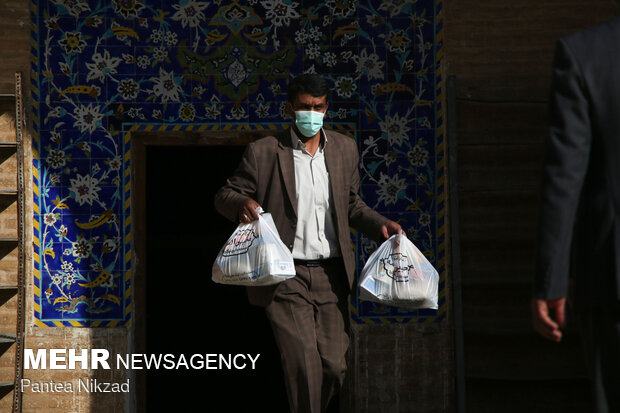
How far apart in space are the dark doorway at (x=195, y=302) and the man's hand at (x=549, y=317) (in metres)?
4.64

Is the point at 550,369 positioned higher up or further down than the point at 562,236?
further down

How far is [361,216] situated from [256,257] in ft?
2.16

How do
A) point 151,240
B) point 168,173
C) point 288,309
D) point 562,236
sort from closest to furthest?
point 562,236
point 288,309
point 168,173
point 151,240

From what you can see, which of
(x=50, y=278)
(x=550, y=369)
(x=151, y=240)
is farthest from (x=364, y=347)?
(x=151, y=240)

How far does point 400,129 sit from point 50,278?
259 cm

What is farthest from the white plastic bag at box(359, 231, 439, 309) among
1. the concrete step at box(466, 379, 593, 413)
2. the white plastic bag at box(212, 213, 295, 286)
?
the concrete step at box(466, 379, 593, 413)

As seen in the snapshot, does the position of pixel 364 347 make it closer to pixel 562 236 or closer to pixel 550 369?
pixel 550 369

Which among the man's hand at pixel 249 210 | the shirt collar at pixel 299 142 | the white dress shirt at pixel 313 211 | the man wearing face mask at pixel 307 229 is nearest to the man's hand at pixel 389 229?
the man wearing face mask at pixel 307 229

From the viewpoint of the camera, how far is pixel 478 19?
5922 millimetres

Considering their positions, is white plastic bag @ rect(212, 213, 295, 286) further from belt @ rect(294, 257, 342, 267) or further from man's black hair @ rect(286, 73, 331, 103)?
man's black hair @ rect(286, 73, 331, 103)

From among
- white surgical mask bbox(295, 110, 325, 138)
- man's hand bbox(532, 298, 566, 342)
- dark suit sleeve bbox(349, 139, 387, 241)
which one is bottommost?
man's hand bbox(532, 298, 566, 342)

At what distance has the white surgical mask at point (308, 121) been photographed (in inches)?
167

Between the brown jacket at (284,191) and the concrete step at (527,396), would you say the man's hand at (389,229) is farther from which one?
the concrete step at (527,396)

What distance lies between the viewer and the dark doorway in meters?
7.02
